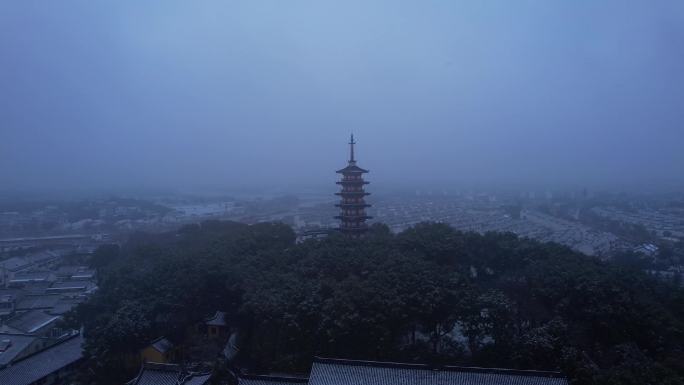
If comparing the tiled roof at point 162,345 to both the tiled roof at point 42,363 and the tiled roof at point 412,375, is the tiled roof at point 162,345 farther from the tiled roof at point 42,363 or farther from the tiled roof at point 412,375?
the tiled roof at point 412,375

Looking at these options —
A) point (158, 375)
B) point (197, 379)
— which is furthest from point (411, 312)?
point (158, 375)

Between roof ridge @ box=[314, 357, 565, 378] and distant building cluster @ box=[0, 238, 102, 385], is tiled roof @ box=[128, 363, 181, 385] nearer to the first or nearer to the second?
roof ridge @ box=[314, 357, 565, 378]

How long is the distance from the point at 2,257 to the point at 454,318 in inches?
1140

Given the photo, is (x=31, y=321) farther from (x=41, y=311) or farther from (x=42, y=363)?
(x=42, y=363)

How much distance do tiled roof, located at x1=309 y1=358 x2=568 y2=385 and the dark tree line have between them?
3.46 ft

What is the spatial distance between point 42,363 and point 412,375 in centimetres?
1040

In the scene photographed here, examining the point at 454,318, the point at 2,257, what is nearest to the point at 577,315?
the point at 454,318

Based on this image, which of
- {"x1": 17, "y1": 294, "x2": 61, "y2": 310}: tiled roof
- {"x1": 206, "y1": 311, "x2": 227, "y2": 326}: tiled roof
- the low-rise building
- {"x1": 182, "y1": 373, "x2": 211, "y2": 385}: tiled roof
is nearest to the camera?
{"x1": 182, "y1": 373, "x2": 211, "y2": 385}: tiled roof

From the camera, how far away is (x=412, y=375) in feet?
30.8

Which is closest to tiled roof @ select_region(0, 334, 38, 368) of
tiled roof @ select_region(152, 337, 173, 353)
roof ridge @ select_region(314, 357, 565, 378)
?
tiled roof @ select_region(152, 337, 173, 353)

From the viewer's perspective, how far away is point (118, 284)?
16.3 metres

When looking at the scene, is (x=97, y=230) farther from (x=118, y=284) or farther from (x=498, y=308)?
(x=498, y=308)

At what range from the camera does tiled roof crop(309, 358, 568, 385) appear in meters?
9.13

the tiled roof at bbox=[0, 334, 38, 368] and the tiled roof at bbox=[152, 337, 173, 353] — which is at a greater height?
the tiled roof at bbox=[152, 337, 173, 353]
